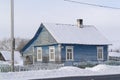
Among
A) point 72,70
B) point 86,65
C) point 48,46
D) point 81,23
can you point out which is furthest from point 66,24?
point 72,70

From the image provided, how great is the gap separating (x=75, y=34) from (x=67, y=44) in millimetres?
4166

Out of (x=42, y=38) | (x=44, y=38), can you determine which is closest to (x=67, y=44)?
(x=44, y=38)

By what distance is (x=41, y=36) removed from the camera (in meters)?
47.7

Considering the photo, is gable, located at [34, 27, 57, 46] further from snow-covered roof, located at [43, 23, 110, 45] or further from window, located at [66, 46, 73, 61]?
window, located at [66, 46, 73, 61]

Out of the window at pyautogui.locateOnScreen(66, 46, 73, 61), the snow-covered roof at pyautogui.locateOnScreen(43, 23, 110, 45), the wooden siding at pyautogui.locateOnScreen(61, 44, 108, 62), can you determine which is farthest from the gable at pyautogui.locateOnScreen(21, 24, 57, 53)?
the wooden siding at pyautogui.locateOnScreen(61, 44, 108, 62)

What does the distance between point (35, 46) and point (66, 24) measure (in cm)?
536

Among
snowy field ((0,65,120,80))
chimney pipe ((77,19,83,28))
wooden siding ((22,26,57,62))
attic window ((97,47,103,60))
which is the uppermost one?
chimney pipe ((77,19,83,28))

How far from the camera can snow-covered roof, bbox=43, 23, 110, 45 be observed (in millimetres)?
44441

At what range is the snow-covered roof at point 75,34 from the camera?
44.4m

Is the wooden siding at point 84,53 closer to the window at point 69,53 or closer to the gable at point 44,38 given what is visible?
the window at point 69,53

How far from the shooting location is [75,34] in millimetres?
47094

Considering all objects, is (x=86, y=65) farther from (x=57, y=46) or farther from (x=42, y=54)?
(x=42, y=54)

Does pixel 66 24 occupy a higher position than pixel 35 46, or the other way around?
pixel 66 24

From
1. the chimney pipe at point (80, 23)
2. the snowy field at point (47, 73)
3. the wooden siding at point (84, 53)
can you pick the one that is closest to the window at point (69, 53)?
the wooden siding at point (84, 53)
